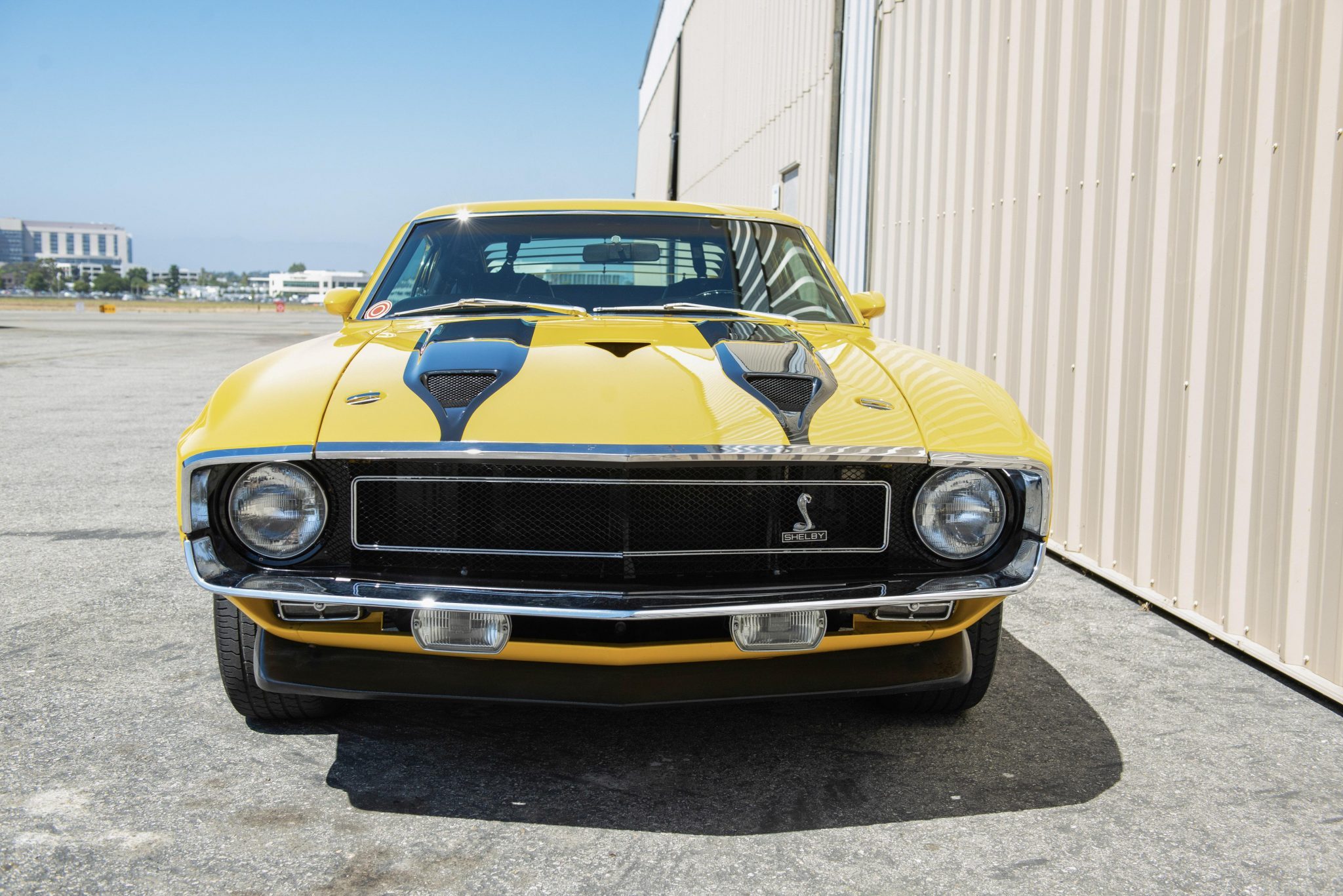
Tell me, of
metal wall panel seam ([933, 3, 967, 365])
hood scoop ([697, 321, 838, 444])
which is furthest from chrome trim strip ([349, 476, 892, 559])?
metal wall panel seam ([933, 3, 967, 365])

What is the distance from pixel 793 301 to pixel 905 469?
1.19 metres

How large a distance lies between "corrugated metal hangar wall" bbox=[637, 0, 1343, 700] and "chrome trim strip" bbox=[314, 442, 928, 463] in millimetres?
1866

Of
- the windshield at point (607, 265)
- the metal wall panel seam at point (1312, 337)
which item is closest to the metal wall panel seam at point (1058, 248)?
the metal wall panel seam at point (1312, 337)

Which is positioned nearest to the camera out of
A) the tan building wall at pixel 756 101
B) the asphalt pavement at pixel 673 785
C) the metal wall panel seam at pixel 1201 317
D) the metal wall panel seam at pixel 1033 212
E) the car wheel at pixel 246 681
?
the asphalt pavement at pixel 673 785

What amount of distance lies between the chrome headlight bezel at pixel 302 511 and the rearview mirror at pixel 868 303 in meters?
1.92

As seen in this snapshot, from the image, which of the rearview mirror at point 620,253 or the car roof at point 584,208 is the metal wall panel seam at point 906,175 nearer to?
the car roof at point 584,208

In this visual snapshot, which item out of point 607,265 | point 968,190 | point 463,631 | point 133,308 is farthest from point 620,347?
point 133,308

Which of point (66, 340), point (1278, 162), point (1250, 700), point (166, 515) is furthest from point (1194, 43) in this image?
point (66, 340)

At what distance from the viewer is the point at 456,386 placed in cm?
231

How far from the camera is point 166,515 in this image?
207 inches

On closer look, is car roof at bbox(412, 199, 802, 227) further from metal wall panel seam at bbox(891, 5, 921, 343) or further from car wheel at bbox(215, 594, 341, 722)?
metal wall panel seam at bbox(891, 5, 921, 343)

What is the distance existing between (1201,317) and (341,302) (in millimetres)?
2901

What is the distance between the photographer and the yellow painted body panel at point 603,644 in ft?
7.18

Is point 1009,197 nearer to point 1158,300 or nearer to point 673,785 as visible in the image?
point 1158,300
